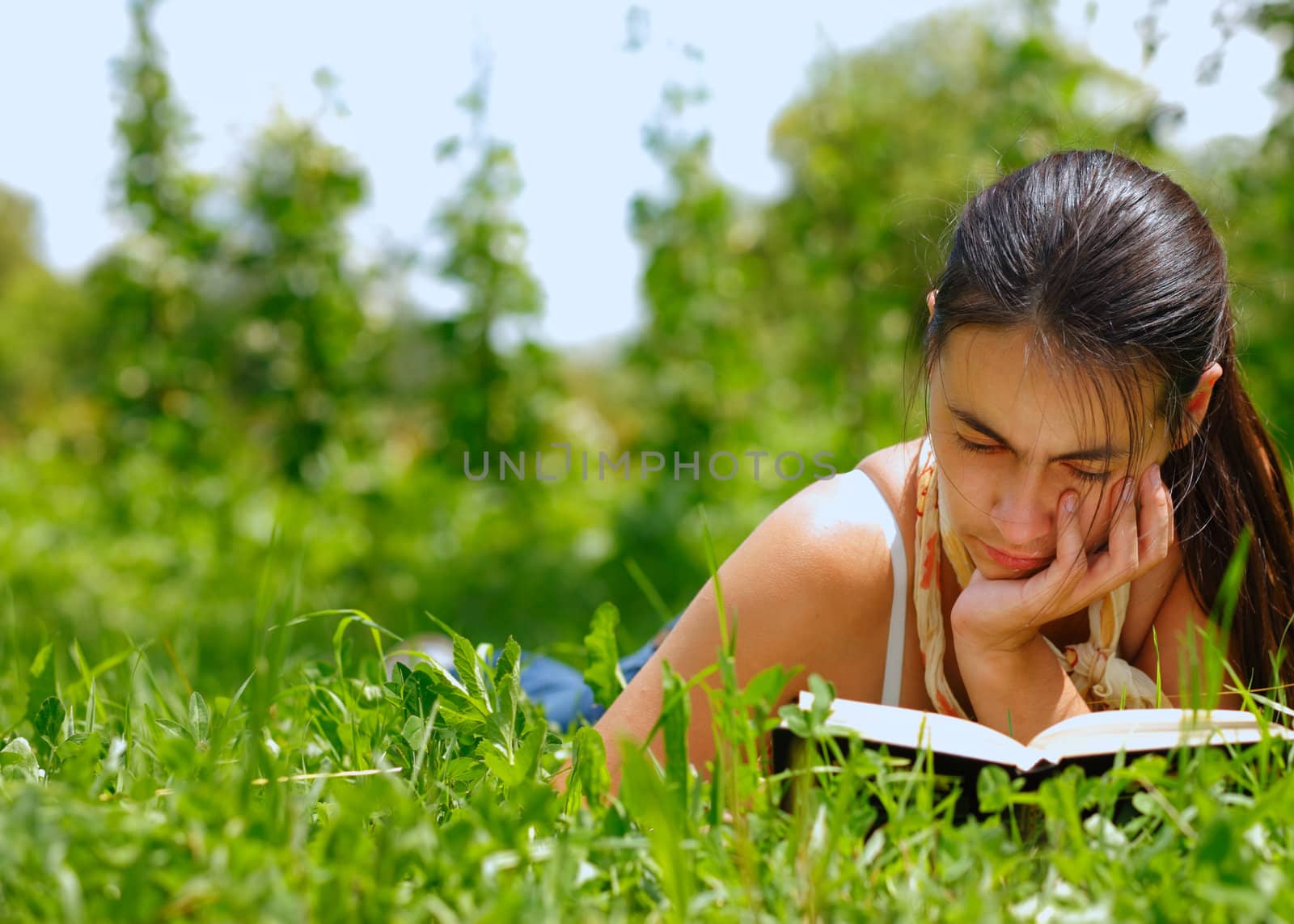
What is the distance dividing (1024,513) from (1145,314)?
0.33 m

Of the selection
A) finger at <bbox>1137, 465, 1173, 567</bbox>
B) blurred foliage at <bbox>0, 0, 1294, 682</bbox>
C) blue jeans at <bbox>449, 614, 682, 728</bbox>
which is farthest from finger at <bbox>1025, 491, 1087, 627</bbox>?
blurred foliage at <bbox>0, 0, 1294, 682</bbox>

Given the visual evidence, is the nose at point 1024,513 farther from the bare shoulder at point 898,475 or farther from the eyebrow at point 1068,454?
the bare shoulder at point 898,475

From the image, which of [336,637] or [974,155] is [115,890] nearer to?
[336,637]

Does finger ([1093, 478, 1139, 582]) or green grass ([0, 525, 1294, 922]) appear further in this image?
finger ([1093, 478, 1139, 582])

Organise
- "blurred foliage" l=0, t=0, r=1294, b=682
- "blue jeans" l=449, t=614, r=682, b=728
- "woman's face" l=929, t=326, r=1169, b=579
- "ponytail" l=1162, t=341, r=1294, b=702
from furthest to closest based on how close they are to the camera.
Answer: "blurred foliage" l=0, t=0, r=1294, b=682 < "blue jeans" l=449, t=614, r=682, b=728 < "ponytail" l=1162, t=341, r=1294, b=702 < "woman's face" l=929, t=326, r=1169, b=579

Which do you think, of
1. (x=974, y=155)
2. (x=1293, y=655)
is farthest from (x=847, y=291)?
(x=1293, y=655)

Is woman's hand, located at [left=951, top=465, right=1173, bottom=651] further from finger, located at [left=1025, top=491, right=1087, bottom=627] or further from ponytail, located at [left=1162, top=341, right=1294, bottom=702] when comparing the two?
ponytail, located at [left=1162, top=341, right=1294, bottom=702]

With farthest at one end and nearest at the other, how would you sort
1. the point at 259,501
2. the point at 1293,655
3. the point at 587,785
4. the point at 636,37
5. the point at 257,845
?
the point at 259,501, the point at 636,37, the point at 1293,655, the point at 587,785, the point at 257,845

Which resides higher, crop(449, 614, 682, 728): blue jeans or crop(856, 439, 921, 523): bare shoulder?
crop(856, 439, 921, 523): bare shoulder

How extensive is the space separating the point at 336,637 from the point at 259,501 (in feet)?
13.3

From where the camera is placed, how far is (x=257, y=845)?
100 centimetres

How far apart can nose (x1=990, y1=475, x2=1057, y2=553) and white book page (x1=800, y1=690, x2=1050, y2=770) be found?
1.13ft

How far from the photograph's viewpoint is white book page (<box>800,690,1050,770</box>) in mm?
1271

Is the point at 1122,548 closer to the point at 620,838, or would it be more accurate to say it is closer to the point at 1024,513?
the point at 1024,513
